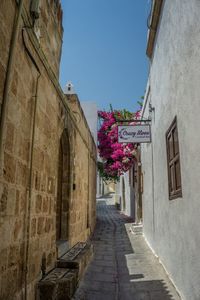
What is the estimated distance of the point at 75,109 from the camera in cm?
676

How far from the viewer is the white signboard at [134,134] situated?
6.14 m

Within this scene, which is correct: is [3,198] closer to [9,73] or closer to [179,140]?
[9,73]

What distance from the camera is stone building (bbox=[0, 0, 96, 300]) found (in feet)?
8.22

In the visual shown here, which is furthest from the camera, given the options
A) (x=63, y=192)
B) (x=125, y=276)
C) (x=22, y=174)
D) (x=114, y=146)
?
(x=114, y=146)

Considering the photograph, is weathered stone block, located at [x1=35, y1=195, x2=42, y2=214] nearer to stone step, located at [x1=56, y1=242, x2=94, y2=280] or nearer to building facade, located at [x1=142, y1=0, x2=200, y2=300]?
stone step, located at [x1=56, y1=242, x2=94, y2=280]

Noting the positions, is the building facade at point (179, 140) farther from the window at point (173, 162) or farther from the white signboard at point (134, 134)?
the white signboard at point (134, 134)

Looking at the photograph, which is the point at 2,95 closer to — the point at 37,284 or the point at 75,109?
the point at 37,284

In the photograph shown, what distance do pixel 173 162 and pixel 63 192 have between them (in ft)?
8.31

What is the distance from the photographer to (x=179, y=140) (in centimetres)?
370

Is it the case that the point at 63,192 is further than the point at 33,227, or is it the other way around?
the point at 63,192

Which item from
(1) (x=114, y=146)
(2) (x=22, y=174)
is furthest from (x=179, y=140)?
(1) (x=114, y=146)

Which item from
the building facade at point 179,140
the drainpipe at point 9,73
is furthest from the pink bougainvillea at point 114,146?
the drainpipe at point 9,73

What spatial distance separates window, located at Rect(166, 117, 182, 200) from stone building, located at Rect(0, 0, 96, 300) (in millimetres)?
1875

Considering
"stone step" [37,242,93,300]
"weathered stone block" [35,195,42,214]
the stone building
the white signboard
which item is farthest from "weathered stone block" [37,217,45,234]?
the white signboard
